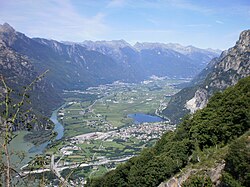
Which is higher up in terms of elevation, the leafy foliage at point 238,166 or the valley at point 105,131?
the leafy foliage at point 238,166

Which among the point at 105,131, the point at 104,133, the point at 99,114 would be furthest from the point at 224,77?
the point at 99,114

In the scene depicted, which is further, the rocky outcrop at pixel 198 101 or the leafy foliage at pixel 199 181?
the rocky outcrop at pixel 198 101

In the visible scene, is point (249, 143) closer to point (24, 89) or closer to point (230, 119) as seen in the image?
point (230, 119)

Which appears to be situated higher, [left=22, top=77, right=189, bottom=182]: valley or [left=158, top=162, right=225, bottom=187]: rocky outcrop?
[left=158, top=162, right=225, bottom=187]: rocky outcrop

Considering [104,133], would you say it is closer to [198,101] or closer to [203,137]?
[198,101]

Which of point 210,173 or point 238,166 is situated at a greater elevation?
point 238,166

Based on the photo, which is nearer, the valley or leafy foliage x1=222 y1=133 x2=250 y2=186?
leafy foliage x1=222 y1=133 x2=250 y2=186

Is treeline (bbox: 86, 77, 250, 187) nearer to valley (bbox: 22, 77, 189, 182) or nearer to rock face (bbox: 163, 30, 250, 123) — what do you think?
valley (bbox: 22, 77, 189, 182)

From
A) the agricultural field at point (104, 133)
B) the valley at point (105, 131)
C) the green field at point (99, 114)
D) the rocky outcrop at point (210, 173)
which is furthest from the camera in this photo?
the green field at point (99, 114)

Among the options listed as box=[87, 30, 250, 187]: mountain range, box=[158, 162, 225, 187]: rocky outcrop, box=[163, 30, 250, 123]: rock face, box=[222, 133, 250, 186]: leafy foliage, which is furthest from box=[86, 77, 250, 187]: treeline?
box=[163, 30, 250, 123]: rock face

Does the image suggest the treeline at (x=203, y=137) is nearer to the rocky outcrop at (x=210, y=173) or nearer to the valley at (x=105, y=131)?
the rocky outcrop at (x=210, y=173)

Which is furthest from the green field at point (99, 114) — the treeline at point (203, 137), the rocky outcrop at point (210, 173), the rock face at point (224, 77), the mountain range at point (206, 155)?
the rocky outcrop at point (210, 173)
